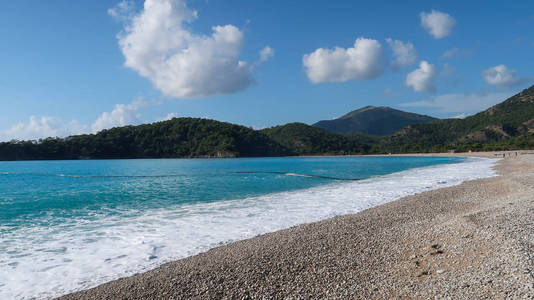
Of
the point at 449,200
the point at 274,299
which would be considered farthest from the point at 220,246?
the point at 449,200

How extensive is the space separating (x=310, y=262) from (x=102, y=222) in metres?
8.95

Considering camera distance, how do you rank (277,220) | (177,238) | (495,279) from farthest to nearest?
(277,220)
(177,238)
(495,279)

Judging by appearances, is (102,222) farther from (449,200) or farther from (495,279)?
(449,200)

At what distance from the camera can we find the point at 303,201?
14492 mm

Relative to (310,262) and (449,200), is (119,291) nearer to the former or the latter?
(310,262)

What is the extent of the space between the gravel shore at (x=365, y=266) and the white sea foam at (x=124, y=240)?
0.79 metres

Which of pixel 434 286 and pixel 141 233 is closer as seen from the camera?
pixel 434 286

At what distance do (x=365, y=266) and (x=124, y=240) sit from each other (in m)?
6.37

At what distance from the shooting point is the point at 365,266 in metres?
5.02

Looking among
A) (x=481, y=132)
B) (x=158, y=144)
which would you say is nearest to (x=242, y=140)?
(x=158, y=144)

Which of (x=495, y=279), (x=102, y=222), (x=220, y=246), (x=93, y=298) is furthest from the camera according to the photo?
(x=102, y=222)

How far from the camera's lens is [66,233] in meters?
9.54

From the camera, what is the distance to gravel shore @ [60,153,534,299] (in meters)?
4.08

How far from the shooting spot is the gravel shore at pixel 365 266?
408cm
